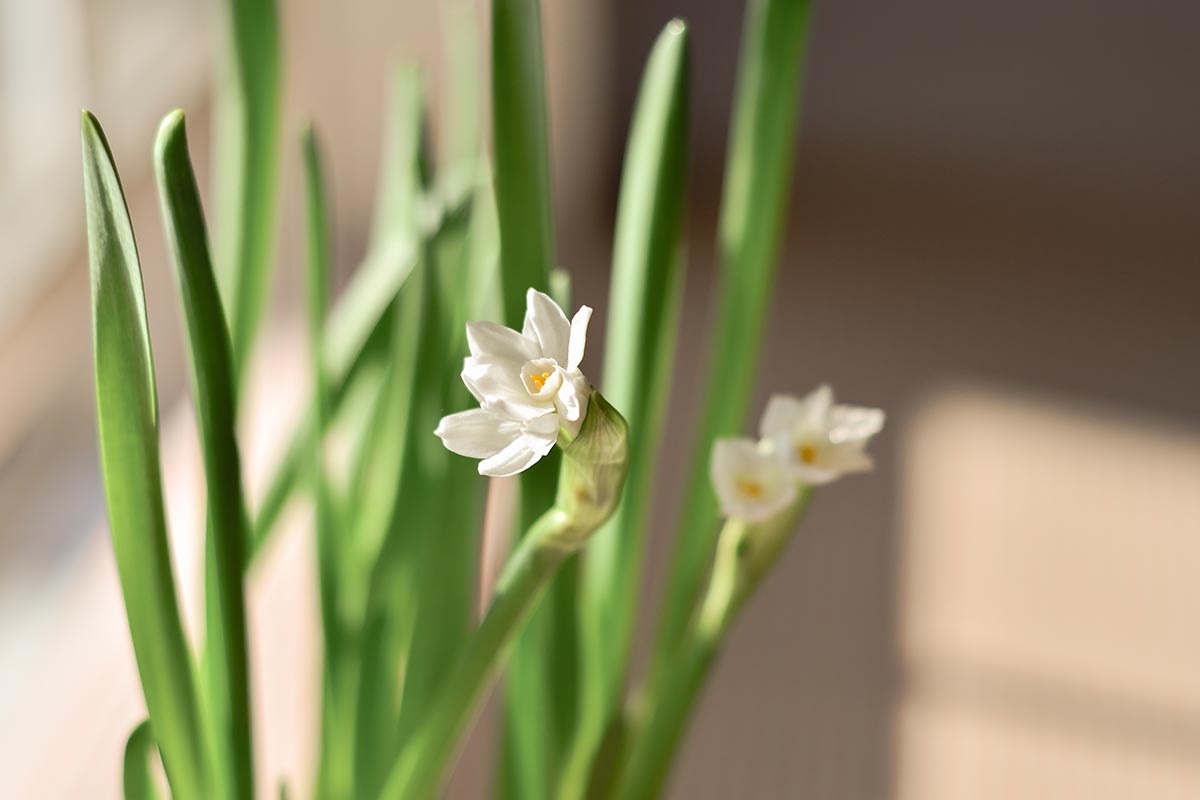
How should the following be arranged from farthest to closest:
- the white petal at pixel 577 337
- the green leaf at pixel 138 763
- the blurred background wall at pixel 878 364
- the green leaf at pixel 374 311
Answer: the blurred background wall at pixel 878 364, the green leaf at pixel 374 311, the green leaf at pixel 138 763, the white petal at pixel 577 337

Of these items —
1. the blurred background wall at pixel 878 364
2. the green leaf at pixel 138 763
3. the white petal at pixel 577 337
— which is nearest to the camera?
the white petal at pixel 577 337

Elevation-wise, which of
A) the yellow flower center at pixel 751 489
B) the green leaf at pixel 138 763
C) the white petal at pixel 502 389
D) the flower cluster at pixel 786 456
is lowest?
the green leaf at pixel 138 763

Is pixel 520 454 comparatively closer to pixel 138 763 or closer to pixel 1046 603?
pixel 138 763

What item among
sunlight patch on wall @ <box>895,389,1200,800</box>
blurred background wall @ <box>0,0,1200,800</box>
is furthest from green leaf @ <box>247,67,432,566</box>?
sunlight patch on wall @ <box>895,389,1200,800</box>

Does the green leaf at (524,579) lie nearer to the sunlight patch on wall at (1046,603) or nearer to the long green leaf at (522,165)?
the long green leaf at (522,165)

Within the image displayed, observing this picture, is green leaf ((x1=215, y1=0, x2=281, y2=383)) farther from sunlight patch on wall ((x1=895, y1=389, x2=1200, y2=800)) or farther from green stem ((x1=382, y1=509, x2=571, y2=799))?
sunlight patch on wall ((x1=895, y1=389, x2=1200, y2=800))

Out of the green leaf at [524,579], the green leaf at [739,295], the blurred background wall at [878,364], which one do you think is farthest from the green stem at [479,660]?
the blurred background wall at [878,364]

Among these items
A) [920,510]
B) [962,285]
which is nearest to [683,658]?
[920,510]
